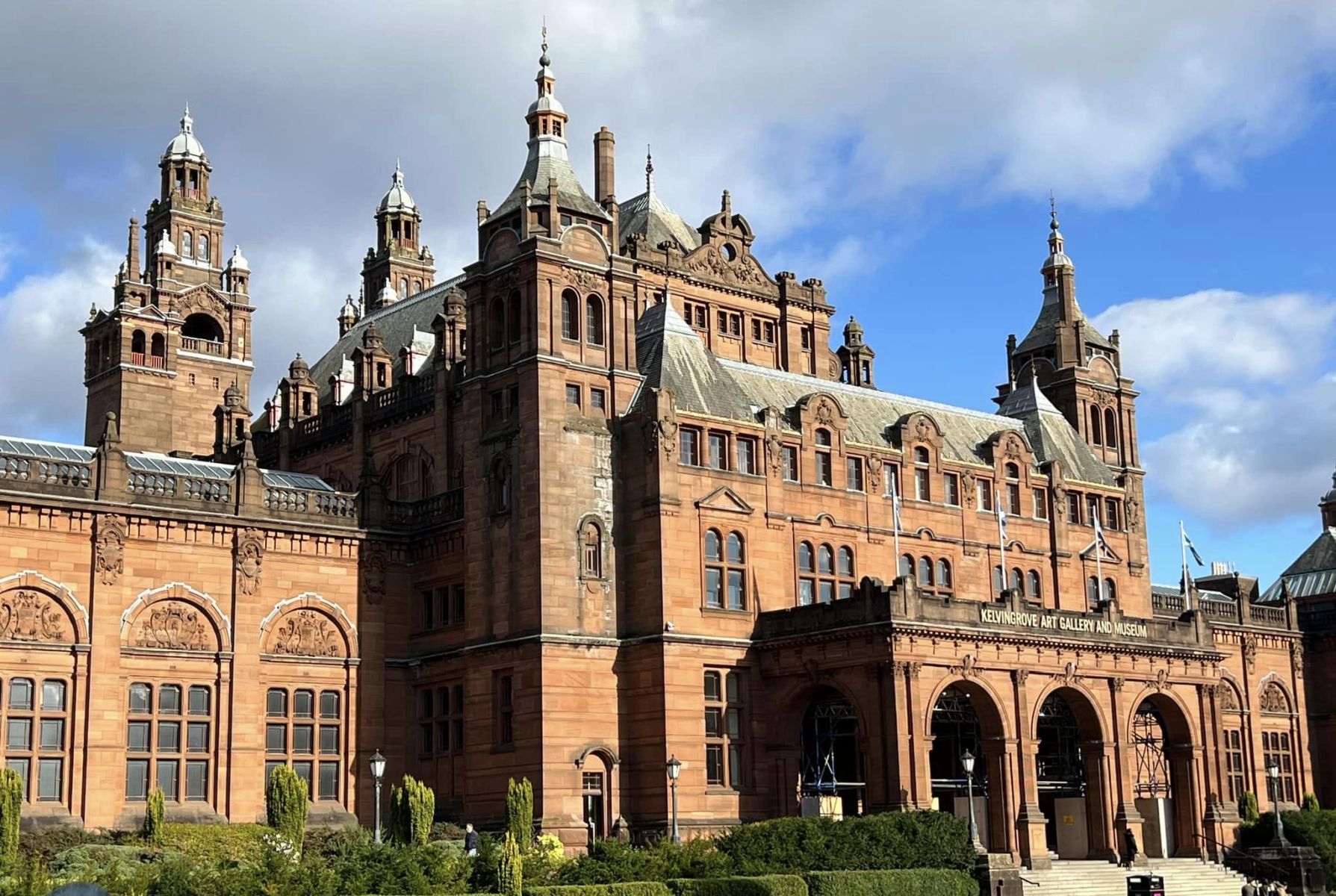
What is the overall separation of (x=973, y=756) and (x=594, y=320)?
2128cm

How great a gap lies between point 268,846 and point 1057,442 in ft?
161

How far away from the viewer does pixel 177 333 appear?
8581 centimetres

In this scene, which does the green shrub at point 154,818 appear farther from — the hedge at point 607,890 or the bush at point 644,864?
the hedge at point 607,890

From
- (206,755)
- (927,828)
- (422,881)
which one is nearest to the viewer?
(422,881)

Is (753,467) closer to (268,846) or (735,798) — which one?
(735,798)

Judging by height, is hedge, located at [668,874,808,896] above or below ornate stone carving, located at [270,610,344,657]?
below

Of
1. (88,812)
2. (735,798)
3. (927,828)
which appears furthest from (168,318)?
(927,828)

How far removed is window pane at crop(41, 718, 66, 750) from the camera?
5619cm

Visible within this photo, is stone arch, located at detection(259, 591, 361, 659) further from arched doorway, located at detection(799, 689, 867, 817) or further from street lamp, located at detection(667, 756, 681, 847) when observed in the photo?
arched doorway, located at detection(799, 689, 867, 817)

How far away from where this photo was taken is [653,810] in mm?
60000

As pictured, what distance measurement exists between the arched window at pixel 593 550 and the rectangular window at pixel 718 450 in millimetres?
5254

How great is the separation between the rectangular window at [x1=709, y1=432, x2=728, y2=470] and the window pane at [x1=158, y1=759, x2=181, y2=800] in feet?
72.5

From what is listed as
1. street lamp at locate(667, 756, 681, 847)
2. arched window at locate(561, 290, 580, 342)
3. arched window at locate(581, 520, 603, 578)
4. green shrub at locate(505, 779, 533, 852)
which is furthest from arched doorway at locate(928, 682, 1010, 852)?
arched window at locate(561, 290, 580, 342)

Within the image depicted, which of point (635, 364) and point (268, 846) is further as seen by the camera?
point (635, 364)
